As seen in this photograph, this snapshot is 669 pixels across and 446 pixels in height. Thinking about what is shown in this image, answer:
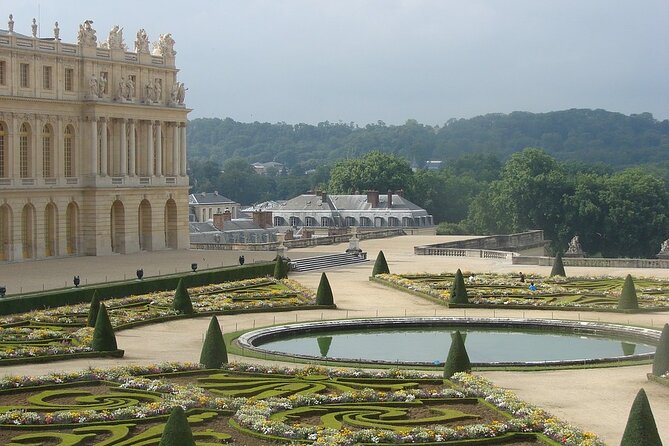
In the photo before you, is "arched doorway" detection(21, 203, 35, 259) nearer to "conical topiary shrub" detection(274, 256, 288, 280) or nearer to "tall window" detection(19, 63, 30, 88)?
"tall window" detection(19, 63, 30, 88)

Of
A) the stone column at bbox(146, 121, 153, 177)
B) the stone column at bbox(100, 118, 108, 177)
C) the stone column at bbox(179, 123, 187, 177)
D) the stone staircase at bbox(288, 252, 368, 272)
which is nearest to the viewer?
the stone staircase at bbox(288, 252, 368, 272)

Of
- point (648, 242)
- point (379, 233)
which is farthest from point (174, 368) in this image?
point (648, 242)

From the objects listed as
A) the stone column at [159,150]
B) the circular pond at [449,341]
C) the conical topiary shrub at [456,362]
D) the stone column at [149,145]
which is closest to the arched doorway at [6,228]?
the stone column at [149,145]

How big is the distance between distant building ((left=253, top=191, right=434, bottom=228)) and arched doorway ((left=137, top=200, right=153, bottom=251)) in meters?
34.8

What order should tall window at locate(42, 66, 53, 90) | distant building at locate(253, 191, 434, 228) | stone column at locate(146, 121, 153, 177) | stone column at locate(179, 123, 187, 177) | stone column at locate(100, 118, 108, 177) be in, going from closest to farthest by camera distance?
tall window at locate(42, 66, 53, 90), stone column at locate(100, 118, 108, 177), stone column at locate(146, 121, 153, 177), stone column at locate(179, 123, 187, 177), distant building at locate(253, 191, 434, 228)

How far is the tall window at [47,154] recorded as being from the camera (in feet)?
238

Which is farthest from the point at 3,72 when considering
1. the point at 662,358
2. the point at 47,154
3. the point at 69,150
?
the point at 662,358

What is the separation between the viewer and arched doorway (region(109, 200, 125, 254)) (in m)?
77.0

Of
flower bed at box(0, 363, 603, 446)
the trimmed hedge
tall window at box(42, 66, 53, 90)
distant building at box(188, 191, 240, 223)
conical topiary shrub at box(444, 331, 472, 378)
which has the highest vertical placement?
tall window at box(42, 66, 53, 90)

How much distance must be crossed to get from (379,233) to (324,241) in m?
10.2

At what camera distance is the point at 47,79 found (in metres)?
72.3

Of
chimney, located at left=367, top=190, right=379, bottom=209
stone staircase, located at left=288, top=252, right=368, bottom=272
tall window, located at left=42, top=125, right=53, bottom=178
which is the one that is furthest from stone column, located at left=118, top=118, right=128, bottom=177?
chimney, located at left=367, top=190, right=379, bottom=209

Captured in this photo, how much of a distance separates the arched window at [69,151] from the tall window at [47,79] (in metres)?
2.86

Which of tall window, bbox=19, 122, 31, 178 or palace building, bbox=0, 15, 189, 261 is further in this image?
tall window, bbox=19, 122, 31, 178
